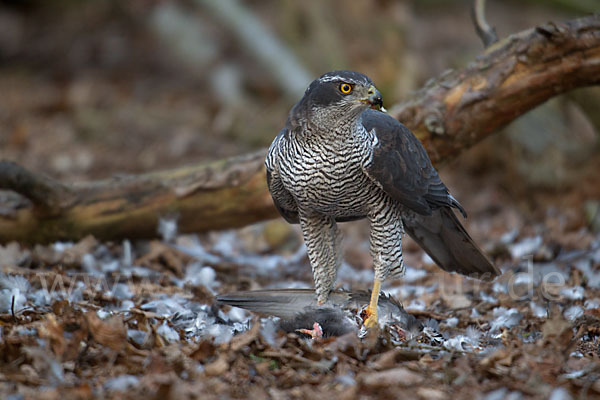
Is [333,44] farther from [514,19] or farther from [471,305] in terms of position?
[514,19]

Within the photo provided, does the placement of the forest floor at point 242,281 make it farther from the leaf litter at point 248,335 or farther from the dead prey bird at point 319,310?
the dead prey bird at point 319,310

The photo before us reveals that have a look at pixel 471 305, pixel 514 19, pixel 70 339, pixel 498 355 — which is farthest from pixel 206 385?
pixel 514 19

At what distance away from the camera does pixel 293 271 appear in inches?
227

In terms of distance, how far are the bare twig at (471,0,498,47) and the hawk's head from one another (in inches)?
84.8

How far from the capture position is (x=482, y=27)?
518 centimetres

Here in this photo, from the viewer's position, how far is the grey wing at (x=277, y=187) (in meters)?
3.82

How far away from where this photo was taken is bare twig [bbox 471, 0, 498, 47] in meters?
5.11

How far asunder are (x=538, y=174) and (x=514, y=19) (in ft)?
26.9

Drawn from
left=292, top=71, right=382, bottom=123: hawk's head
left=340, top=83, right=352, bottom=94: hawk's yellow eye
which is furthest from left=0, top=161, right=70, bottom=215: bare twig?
left=340, top=83, right=352, bottom=94: hawk's yellow eye

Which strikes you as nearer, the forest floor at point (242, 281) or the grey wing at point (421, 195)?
the forest floor at point (242, 281)

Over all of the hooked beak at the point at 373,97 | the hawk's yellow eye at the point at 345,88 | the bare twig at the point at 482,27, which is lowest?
the hooked beak at the point at 373,97

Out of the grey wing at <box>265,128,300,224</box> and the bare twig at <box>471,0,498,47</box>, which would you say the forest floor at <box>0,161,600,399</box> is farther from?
the bare twig at <box>471,0,498,47</box>

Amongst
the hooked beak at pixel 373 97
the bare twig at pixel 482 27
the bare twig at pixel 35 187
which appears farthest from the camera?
the bare twig at pixel 482 27

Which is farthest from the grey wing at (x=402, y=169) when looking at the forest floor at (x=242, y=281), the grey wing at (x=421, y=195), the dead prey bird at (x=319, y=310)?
the forest floor at (x=242, y=281)
